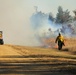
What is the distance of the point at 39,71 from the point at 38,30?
64099 mm

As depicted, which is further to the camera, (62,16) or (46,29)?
(62,16)

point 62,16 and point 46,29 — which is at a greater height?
point 62,16

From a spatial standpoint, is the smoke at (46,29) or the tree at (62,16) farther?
the tree at (62,16)

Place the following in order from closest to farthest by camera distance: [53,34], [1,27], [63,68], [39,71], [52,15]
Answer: [39,71] < [63,68] < [53,34] < [1,27] < [52,15]

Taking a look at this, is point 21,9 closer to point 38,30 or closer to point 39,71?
point 38,30

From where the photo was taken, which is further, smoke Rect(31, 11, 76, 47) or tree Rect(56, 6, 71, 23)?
tree Rect(56, 6, 71, 23)

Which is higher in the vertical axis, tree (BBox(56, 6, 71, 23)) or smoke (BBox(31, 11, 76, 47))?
tree (BBox(56, 6, 71, 23))

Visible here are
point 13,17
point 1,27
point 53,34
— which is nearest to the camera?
point 53,34

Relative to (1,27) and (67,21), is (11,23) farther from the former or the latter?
(67,21)

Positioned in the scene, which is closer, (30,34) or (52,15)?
(30,34)

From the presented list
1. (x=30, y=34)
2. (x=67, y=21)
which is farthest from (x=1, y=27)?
(x=67, y=21)

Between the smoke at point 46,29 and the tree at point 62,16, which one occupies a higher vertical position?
the tree at point 62,16

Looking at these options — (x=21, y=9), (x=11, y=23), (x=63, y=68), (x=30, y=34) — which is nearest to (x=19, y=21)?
(x=11, y=23)

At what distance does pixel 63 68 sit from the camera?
70.8 feet
